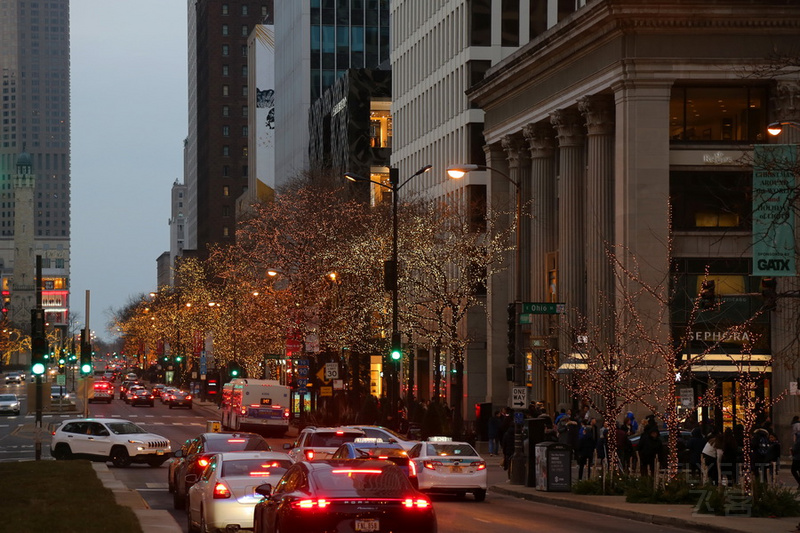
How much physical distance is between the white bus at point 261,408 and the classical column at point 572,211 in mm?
18871

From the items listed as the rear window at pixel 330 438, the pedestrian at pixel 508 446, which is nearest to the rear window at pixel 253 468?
the rear window at pixel 330 438

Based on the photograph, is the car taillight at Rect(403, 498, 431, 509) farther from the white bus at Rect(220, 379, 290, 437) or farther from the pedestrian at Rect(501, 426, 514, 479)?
the white bus at Rect(220, 379, 290, 437)

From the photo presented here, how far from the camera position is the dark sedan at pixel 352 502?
1677 centimetres

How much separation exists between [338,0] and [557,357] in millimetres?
84682

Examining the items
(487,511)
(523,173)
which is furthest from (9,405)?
(487,511)

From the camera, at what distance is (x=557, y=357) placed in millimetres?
61438

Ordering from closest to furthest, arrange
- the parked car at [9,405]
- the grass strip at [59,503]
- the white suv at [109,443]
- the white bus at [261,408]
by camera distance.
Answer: the grass strip at [59,503]
the white suv at [109,443]
the white bus at [261,408]
the parked car at [9,405]

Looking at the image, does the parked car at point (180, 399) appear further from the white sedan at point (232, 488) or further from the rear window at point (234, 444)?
the white sedan at point (232, 488)

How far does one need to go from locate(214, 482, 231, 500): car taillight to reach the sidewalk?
863 cm

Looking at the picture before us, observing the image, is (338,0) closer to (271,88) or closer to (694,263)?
(271,88)

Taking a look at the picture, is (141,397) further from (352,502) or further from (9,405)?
(352,502)

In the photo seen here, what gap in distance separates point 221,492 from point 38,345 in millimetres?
20868

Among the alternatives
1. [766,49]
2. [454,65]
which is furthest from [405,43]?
[766,49]

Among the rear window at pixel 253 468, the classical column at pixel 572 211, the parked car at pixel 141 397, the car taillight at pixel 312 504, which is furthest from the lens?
the parked car at pixel 141 397
